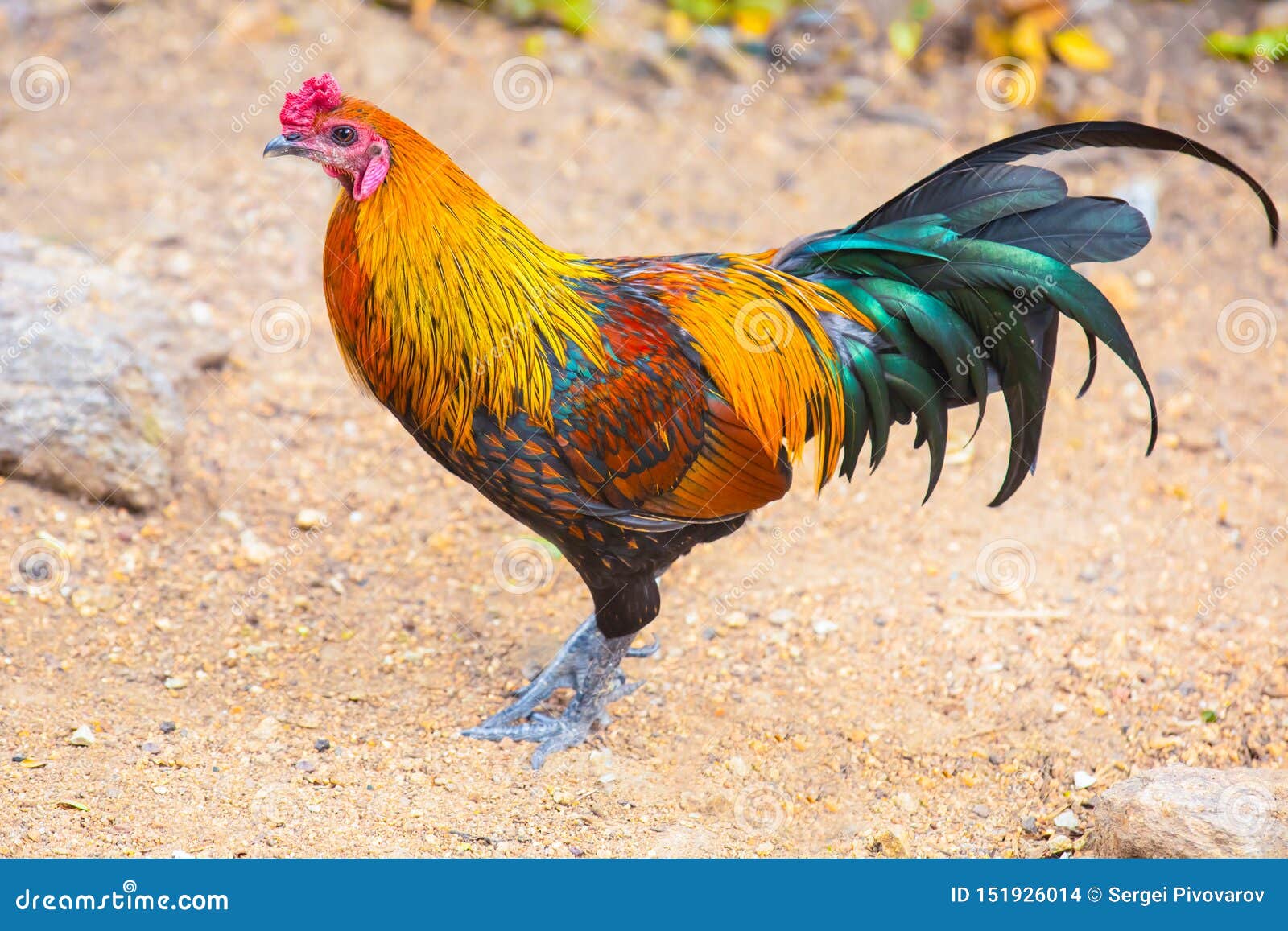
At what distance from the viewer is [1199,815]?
4.11 meters

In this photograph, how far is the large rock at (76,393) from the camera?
5.98m

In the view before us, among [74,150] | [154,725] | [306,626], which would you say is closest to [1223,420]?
[306,626]

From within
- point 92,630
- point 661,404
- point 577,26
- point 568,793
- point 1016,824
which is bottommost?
point 92,630

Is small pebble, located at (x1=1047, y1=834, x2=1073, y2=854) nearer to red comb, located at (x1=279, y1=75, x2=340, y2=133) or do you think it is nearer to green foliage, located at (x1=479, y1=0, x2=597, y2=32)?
red comb, located at (x1=279, y1=75, x2=340, y2=133)

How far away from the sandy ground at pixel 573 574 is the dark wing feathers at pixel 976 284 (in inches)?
51.6

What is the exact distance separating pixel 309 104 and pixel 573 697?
2898 mm

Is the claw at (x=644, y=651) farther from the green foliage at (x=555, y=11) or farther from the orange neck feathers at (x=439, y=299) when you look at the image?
the green foliage at (x=555, y=11)

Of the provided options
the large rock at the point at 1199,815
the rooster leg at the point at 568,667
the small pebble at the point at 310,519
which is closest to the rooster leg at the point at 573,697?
the rooster leg at the point at 568,667

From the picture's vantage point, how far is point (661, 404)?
4512mm

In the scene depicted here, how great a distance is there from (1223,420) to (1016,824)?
3.72m

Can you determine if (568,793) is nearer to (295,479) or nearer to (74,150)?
(295,479)

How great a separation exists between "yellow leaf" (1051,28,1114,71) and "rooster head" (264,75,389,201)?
6.99m

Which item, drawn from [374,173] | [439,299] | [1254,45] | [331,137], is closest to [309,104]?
[331,137]

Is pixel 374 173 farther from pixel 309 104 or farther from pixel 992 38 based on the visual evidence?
pixel 992 38
